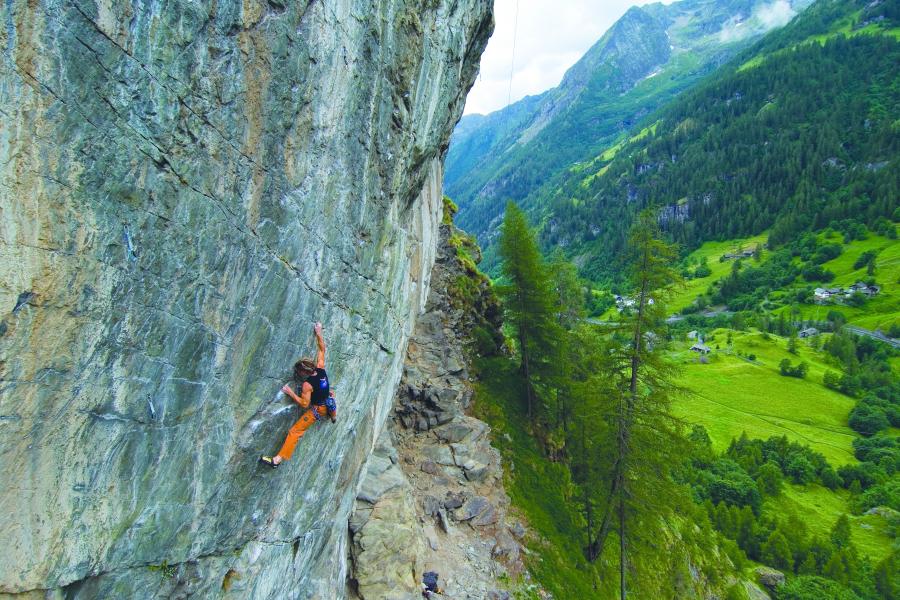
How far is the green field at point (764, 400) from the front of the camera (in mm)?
87188

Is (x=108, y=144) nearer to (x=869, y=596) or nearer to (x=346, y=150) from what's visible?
(x=346, y=150)

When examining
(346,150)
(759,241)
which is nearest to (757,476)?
(346,150)

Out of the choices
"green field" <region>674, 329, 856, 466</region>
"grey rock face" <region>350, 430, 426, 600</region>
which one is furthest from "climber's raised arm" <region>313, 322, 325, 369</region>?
"green field" <region>674, 329, 856, 466</region>

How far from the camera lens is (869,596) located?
4488 cm

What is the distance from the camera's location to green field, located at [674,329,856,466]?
Answer: 87.2 m

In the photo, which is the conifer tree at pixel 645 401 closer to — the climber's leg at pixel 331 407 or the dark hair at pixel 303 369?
the climber's leg at pixel 331 407

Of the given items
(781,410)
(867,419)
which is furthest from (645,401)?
(867,419)

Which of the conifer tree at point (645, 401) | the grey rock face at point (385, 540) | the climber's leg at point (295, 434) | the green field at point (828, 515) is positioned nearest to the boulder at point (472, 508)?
A: the grey rock face at point (385, 540)

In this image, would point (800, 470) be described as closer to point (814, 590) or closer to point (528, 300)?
point (814, 590)

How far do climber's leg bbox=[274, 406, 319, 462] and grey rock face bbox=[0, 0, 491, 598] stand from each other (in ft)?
0.77

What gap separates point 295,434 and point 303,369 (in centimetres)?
158

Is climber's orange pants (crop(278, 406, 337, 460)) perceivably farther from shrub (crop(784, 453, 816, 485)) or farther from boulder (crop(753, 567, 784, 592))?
shrub (crop(784, 453, 816, 485))

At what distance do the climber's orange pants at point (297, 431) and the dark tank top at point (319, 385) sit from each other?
253 millimetres

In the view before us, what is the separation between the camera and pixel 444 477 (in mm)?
23016
